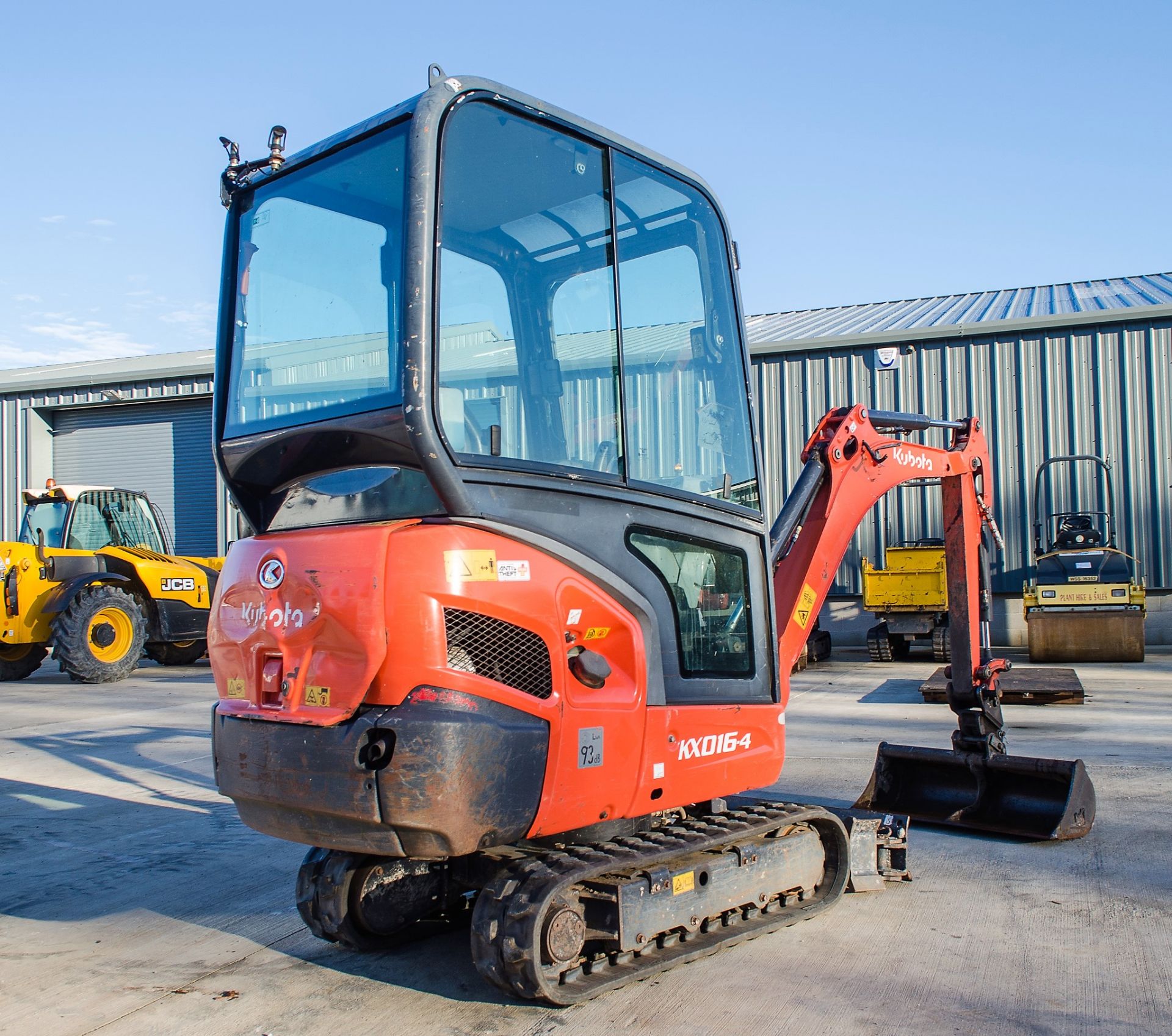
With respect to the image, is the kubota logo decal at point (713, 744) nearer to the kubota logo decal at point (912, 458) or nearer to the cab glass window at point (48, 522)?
the kubota logo decal at point (912, 458)

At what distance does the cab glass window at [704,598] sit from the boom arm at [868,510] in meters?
0.57

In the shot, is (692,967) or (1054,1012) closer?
(1054,1012)

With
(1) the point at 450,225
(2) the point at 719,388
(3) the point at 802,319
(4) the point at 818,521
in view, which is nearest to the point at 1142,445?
(3) the point at 802,319

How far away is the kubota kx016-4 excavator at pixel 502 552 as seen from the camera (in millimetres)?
3166

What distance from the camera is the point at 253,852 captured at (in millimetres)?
5641

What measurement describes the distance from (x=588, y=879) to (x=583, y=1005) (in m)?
0.40

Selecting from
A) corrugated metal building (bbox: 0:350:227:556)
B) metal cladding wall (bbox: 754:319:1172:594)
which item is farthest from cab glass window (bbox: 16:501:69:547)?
metal cladding wall (bbox: 754:319:1172:594)

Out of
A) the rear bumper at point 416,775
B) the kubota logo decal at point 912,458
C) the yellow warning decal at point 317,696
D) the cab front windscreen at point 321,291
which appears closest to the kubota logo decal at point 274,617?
the yellow warning decal at point 317,696

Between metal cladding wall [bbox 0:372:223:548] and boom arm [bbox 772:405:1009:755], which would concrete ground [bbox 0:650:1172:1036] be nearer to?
boom arm [bbox 772:405:1009:755]

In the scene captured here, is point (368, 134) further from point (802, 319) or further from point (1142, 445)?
point (802, 319)

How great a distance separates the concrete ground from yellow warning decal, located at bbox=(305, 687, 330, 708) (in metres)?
1.03

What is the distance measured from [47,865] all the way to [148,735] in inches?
168

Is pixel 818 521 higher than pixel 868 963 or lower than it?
higher

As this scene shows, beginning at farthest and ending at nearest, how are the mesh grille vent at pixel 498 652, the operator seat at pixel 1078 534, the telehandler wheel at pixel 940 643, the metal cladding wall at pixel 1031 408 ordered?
the metal cladding wall at pixel 1031 408 → the telehandler wheel at pixel 940 643 → the operator seat at pixel 1078 534 → the mesh grille vent at pixel 498 652
